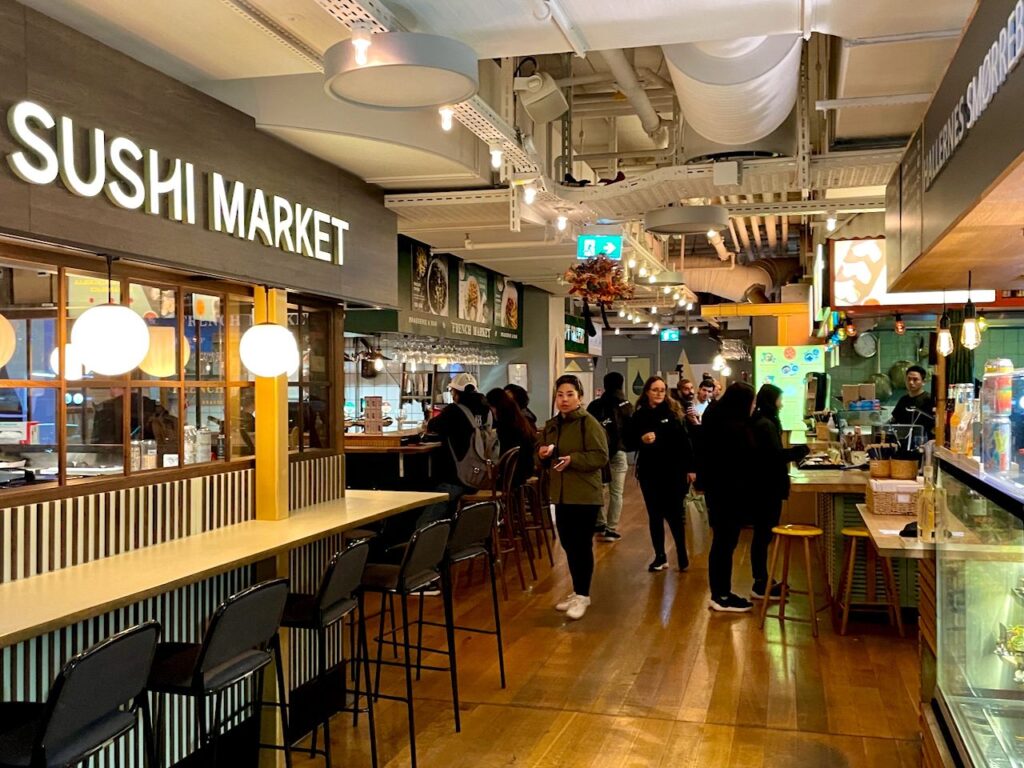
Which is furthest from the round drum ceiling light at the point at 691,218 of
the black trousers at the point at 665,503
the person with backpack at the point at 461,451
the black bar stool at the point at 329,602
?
the black bar stool at the point at 329,602

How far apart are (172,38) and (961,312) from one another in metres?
5.95

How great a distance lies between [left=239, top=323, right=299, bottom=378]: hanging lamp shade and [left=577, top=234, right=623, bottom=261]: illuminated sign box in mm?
3848

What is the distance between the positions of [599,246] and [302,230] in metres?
3.54

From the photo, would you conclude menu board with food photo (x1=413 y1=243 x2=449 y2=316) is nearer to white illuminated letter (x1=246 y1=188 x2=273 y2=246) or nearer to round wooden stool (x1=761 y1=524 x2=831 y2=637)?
round wooden stool (x1=761 y1=524 x2=831 y2=637)

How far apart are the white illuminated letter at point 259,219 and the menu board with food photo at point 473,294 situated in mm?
6312

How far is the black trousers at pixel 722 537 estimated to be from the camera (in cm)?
596

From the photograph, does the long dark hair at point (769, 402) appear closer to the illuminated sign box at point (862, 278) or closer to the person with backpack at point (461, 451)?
the illuminated sign box at point (862, 278)

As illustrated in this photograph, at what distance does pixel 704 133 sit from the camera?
4.86 m

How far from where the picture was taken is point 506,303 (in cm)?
1216

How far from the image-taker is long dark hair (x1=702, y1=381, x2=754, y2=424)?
233 inches

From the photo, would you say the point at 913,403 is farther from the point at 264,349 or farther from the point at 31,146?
the point at 31,146

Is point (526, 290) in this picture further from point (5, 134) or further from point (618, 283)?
point (5, 134)


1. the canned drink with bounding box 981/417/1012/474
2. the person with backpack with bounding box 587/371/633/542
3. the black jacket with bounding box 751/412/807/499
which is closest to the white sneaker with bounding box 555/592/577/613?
the black jacket with bounding box 751/412/807/499

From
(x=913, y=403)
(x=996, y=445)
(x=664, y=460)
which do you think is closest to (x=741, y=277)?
(x=913, y=403)
